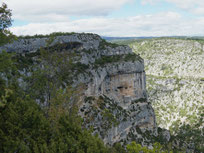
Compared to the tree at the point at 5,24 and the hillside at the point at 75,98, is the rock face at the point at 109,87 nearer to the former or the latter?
the hillside at the point at 75,98

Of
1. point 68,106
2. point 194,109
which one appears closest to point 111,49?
point 68,106

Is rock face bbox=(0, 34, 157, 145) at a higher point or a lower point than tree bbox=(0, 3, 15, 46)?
lower

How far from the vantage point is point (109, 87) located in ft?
169

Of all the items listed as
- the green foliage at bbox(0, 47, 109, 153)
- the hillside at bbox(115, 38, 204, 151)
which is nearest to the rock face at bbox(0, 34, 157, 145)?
the green foliage at bbox(0, 47, 109, 153)

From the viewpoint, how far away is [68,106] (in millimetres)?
24625

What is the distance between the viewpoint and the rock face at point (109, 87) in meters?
38.3

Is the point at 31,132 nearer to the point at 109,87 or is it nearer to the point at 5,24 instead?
the point at 5,24

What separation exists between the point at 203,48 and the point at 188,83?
110 ft

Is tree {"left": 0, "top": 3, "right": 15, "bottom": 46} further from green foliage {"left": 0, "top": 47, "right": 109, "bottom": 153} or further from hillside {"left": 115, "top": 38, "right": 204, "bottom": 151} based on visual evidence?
hillside {"left": 115, "top": 38, "right": 204, "bottom": 151}

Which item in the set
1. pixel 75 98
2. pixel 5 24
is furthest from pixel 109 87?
pixel 5 24

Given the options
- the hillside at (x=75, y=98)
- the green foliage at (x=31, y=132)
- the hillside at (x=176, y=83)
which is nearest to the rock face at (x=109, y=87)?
the hillside at (x=75, y=98)

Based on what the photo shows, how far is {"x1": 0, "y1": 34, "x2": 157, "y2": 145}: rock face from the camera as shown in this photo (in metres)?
38.3

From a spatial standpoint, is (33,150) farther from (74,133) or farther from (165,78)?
(165,78)

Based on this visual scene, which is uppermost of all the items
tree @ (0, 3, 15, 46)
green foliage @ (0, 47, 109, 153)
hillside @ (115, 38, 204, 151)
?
tree @ (0, 3, 15, 46)
